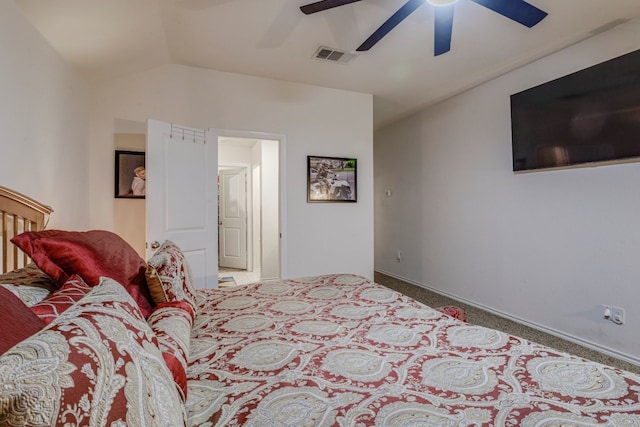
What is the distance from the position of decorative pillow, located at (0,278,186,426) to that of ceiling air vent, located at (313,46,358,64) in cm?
278

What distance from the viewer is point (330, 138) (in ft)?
12.7

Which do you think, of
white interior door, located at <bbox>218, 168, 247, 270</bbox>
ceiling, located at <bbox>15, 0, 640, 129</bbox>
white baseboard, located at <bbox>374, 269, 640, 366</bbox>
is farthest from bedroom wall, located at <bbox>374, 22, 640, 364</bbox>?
white interior door, located at <bbox>218, 168, 247, 270</bbox>

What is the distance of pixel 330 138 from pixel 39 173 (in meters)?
2.73

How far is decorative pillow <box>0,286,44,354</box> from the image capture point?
1.91ft

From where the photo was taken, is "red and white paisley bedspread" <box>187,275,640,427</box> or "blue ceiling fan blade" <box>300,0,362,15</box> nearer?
"red and white paisley bedspread" <box>187,275,640,427</box>

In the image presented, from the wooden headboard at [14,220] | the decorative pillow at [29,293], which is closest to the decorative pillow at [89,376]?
the decorative pillow at [29,293]

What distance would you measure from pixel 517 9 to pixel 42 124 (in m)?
3.05

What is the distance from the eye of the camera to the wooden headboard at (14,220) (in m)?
1.62

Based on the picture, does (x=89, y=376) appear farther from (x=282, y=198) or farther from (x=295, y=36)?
(x=282, y=198)

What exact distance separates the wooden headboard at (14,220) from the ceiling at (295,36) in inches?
44.0

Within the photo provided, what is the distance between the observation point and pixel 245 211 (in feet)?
20.2

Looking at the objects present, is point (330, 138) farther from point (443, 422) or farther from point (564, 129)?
point (443, 422)

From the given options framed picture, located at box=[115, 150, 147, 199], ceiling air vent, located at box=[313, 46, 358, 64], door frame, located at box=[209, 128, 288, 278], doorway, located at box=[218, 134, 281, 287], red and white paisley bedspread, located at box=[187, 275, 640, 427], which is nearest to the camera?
red and white paisley bedspread, located at box=[187, 275, 640, 427]

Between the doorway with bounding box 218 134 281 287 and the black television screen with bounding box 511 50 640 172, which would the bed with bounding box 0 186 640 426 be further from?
the doorway with bounding box 218 134 281 287
